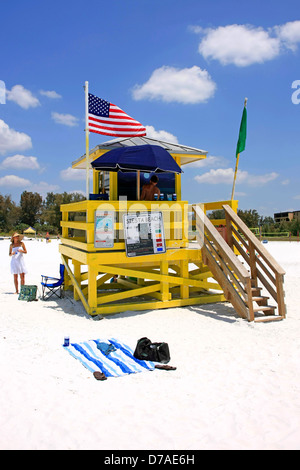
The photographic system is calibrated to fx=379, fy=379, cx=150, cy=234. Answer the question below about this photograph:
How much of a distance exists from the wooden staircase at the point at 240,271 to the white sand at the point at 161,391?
42 centimetres

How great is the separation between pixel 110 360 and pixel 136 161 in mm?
4431

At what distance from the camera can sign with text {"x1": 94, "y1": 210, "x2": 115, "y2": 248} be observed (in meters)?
7.96

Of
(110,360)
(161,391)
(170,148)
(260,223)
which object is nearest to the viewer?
(161,391)

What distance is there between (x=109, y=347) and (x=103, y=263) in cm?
270

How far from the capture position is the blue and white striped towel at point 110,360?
491 cm

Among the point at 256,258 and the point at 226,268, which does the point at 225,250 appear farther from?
the point at 256,258

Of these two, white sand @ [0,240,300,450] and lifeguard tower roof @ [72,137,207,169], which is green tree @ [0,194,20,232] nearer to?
lifeguard tower roof @ [72,137,207,169]

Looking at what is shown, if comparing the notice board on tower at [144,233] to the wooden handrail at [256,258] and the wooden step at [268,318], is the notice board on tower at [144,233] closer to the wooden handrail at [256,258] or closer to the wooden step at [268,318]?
the wooden handrail at [256,258]

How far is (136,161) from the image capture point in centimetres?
813

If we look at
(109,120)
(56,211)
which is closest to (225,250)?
(109,120)

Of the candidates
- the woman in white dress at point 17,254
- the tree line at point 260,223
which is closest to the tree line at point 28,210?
the tree line at point 260,223

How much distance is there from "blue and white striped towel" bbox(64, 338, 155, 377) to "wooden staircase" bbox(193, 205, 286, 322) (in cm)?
282

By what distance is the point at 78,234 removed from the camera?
994 cm

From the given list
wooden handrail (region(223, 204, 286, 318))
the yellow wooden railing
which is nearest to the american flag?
the yellow wooden railing
